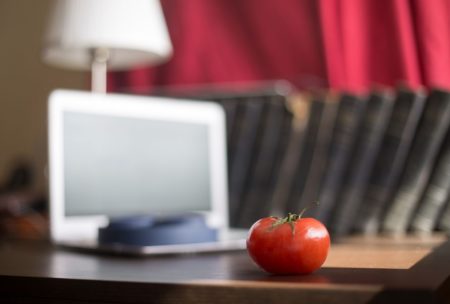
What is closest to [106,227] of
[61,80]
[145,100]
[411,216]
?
[145,100]

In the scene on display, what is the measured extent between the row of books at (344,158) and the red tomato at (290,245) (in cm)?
74

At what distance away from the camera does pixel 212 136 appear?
1.79 meters

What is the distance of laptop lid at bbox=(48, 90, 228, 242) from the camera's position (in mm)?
Answer: 1485

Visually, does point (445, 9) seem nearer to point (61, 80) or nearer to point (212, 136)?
point (212, 136)

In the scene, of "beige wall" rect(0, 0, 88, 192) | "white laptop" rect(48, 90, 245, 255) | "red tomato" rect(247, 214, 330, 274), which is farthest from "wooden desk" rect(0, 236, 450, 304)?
"beige wall" rect(0, 0, 88, 192)

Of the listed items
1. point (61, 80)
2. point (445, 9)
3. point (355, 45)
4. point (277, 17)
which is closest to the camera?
point (445, 9)

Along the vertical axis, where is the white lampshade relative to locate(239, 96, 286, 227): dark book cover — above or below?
above

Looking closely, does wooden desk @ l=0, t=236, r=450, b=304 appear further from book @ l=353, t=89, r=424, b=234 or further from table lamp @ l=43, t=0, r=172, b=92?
table lamp @ l=43, t=0, r=172, b=92

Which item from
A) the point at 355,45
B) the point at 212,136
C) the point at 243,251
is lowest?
the point at 243,251

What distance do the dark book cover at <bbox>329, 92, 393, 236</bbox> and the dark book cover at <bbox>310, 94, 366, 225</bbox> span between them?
2cm

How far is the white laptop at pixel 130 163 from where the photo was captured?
148 centimetres

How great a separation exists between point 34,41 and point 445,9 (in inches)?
57.4

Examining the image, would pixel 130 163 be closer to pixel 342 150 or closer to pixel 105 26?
pixel 105 26

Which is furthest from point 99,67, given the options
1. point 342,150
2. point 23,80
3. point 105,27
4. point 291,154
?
point 23,80
